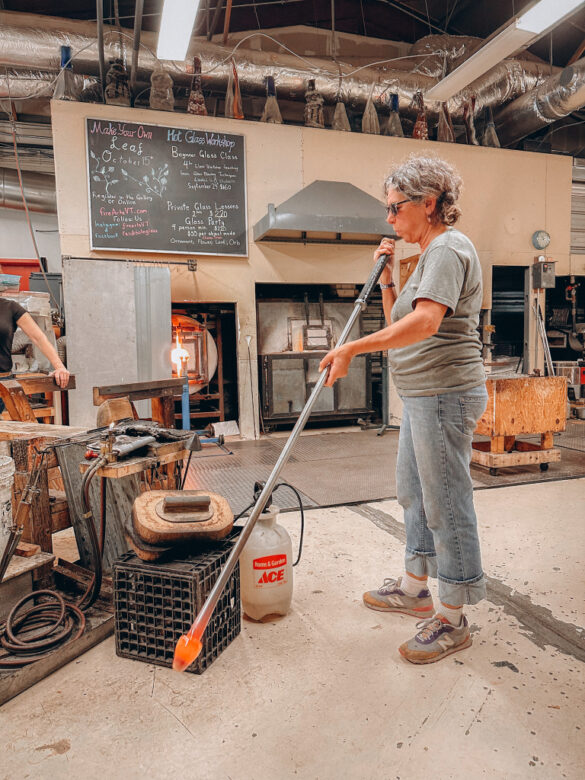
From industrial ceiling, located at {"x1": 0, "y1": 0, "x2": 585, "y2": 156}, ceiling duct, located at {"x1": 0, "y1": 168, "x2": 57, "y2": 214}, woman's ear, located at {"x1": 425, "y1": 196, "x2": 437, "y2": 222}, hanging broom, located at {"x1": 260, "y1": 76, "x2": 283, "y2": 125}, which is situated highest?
industrial ceiling, located at {"x1": 0, "y1": 0, "x2": 585, "y2": 156}

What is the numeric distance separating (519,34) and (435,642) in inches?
185

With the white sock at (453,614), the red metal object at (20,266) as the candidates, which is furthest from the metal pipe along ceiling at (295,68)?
the white sock at (453,614)

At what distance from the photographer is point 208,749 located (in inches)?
52.3

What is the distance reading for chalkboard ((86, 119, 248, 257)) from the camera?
5223 mm

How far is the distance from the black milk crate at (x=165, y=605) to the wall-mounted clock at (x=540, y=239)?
6.71 metres

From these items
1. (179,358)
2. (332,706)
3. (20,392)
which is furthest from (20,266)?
(332,706)

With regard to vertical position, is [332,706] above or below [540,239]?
below

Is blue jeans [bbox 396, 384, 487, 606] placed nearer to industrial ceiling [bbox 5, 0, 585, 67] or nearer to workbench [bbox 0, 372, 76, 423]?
workbench [bbox 0, 372, 76, 423]

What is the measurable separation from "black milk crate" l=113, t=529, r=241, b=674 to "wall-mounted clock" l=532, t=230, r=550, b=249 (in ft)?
22.0

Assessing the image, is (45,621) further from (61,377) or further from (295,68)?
(295,68)

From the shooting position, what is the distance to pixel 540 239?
6.79 metres

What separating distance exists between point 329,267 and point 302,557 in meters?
4.34

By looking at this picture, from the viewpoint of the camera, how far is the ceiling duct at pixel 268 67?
5.34m

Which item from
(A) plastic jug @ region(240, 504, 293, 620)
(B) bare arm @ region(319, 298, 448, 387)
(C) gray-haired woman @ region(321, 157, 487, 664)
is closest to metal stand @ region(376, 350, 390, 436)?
(A) plastic jug @ region(240, 504, 293, 620)
